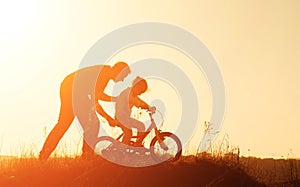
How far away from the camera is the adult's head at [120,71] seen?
13.2m

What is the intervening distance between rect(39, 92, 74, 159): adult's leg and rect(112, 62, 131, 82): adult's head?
1.32 m

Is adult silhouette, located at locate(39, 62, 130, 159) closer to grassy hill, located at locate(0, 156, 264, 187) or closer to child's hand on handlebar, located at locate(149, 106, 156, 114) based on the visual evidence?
grassy hill, located at locate(0, 156, 264, 187)

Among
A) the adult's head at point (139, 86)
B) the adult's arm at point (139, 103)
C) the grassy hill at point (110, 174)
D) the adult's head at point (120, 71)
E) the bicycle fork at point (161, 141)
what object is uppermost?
the adult's head at point (120, 71)

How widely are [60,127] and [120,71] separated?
2.06 meters

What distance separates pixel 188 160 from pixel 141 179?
1.94 m

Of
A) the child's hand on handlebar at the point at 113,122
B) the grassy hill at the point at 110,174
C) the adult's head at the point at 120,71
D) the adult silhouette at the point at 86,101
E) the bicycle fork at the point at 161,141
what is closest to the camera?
the grassy hill at the point at 110,174

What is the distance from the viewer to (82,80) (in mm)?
13539

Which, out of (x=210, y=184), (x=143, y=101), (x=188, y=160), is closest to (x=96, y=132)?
(x=143, y=101)

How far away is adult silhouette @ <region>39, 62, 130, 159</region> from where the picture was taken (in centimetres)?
1309

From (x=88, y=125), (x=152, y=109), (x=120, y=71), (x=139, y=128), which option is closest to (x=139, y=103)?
(x=152, y=109)

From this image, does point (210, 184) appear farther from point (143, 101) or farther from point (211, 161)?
point (143, 101)

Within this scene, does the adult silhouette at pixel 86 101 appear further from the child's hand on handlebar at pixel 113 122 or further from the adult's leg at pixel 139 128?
the adult's leg at pixel 139 128

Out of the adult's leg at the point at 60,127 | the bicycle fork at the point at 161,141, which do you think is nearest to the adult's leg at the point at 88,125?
the adult's leg at the point at 60,127

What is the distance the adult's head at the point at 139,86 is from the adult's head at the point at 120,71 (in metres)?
0.40
